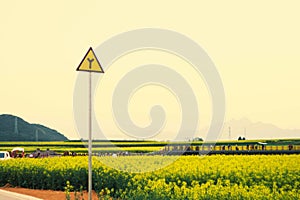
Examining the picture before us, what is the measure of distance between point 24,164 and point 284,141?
212 feet

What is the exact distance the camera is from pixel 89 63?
12.2 m

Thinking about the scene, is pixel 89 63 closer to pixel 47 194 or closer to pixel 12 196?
pixel 47 194

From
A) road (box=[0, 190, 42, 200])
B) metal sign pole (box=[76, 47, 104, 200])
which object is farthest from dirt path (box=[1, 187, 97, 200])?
metal sign pole (box=[76, 47, 104, 200])

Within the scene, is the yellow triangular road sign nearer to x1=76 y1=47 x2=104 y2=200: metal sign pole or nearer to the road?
x1=76 y1=47 x2=104 y2=200: metal sign pole

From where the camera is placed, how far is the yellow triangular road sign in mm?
12109

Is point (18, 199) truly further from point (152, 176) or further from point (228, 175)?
point (228, 175)

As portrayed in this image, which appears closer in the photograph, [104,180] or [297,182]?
[297,182]

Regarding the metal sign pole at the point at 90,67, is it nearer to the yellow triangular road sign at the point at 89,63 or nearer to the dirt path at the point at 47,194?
the yellow triangular road sign at the point at 89,63

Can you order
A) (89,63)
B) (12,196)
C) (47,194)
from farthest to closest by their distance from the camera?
1. (12,196)
2. (47,194)
3. (89,63)

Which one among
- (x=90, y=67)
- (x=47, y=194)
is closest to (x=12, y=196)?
(x=47, y=194)

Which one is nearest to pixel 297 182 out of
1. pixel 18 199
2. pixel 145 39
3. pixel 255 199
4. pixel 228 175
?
pixel 228 175

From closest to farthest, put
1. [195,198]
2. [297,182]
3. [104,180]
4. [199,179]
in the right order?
[195,198] < [297,182] < [199,179] < [104,180]

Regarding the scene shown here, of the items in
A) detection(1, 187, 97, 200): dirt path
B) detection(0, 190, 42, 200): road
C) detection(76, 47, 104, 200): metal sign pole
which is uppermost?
detection(76, 47, 104, 200): metal sign pole

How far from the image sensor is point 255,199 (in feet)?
32.7
